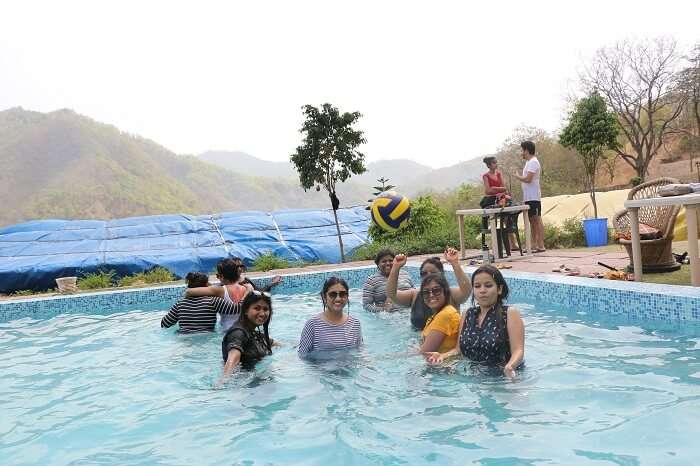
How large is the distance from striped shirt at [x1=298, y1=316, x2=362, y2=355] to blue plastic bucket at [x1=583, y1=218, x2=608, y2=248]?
7.69m

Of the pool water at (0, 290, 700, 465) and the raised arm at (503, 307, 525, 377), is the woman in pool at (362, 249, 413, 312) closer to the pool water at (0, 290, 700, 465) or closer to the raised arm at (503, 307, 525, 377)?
the pool water at (0, 290, 700, 465)

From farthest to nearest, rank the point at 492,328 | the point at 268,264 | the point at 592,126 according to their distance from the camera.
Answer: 1. the point at 592,126
2. the point at 268,264
3. the point at 492,328

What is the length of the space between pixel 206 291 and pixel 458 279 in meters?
2.63

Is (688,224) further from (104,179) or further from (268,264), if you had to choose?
(104,179)

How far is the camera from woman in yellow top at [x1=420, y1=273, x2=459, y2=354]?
4195 millimetres

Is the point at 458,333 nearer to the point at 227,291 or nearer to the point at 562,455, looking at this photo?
the point at 562,455

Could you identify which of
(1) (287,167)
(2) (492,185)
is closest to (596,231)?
(2) (492,185)

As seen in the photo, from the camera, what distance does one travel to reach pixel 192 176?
239 feet

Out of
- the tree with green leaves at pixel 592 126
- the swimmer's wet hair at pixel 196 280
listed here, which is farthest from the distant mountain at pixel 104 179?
the swimmer's wet hair at pixel 196 280

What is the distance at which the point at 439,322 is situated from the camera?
4.22 metres

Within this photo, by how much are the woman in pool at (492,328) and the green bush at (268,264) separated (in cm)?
864

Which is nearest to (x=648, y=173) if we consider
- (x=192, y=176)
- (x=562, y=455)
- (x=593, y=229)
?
(x=593, y=229)

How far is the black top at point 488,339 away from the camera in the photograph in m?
3.83

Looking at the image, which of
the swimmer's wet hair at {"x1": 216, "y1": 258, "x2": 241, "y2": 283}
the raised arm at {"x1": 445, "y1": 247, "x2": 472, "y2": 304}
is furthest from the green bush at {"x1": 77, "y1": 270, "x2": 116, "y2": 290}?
the raised arm at {"x1": 445, "y1": 247, "x2": 472, "y2": 304}
